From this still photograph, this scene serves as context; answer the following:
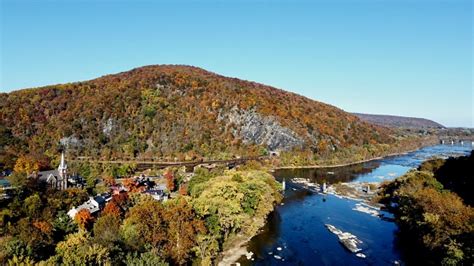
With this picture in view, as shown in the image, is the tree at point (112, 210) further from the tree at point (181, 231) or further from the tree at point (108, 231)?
the tree at point (181, 231)

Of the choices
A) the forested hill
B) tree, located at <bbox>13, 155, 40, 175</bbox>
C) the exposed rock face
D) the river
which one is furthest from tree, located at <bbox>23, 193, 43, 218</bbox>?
the exposed rock face

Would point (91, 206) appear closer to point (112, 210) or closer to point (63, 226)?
point (112, 210)

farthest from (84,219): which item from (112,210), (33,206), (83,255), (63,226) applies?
(83,255)

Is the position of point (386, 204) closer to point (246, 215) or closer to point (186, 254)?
point (246, 215)

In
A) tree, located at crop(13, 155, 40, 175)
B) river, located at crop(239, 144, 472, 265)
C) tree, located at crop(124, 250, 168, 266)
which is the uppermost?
tree, located at crop(13, 155, 40, 175)

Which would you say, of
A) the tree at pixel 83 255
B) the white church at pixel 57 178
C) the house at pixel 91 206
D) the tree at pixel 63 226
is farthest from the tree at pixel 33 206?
the white church at pixel 57 178

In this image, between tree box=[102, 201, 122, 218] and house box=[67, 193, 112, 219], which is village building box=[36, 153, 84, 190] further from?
tree box=[102, 201, 122, 218]
